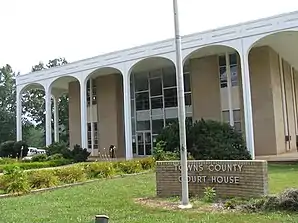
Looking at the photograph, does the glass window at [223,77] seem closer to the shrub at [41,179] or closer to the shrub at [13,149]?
the shrub at [41,179]

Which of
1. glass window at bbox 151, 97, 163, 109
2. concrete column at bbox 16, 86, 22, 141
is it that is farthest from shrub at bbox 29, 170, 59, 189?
concrete column at bbox 16, 86, 22, 141

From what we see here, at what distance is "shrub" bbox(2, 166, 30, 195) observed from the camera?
504 inches

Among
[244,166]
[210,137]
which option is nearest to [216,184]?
[244,166]

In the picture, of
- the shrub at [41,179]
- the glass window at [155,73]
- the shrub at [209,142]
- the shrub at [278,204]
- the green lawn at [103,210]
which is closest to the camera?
the green lawn at [103,210]

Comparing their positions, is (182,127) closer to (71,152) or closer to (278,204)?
(278,204)

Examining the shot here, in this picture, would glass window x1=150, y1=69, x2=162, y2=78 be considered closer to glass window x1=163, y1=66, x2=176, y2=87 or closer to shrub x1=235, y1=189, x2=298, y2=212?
glass window x1=163, y1=66, x2=176, y2=87

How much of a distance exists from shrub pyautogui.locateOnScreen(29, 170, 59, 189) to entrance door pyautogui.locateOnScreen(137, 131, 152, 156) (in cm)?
1825

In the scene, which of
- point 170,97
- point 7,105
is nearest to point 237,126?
point 170,97

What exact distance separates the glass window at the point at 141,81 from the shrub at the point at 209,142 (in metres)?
10.9

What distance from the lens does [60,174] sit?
50.0 ft

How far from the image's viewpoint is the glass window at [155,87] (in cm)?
3247

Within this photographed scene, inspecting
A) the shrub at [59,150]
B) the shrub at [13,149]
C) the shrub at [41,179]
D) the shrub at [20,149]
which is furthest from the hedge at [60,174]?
the shrub at [13,149]

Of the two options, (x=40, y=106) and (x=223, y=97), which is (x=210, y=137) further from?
(x=40, y=106)

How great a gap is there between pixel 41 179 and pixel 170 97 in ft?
62.2
